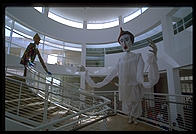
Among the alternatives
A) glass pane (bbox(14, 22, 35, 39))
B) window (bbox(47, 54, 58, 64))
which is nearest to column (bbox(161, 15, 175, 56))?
window (bbox(47, 54, 58, 64))

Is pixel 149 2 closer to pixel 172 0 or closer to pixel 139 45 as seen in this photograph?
pixel 172 0

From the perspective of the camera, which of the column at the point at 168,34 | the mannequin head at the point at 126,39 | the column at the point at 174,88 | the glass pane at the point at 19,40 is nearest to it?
the mannequin head at the point at 126,39

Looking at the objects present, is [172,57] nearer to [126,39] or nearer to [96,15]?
[126,39]

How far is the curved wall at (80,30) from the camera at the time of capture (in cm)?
450

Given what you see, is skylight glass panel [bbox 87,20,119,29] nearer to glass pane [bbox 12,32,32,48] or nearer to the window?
the window

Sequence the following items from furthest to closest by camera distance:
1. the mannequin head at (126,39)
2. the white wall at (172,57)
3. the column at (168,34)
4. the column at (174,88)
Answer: the column at (168,34)
the column at (174,88)
the white wall at (172,57)
the mannequin head at (126,39)

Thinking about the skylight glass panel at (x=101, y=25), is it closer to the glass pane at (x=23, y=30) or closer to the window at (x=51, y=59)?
the window at (x=51, y=59)

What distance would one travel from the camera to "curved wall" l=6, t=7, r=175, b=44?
450 cm

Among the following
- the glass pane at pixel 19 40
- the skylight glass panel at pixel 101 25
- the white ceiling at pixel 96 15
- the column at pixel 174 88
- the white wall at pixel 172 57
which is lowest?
the column at pixel 174 88

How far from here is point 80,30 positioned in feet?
21.8

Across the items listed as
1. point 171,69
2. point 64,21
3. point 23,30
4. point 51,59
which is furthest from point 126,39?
point 64,21

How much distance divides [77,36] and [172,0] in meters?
6.39

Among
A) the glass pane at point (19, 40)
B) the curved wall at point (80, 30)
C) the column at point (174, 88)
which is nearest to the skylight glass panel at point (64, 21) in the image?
the curved wall at point (80, 30)

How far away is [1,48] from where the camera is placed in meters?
0.68
